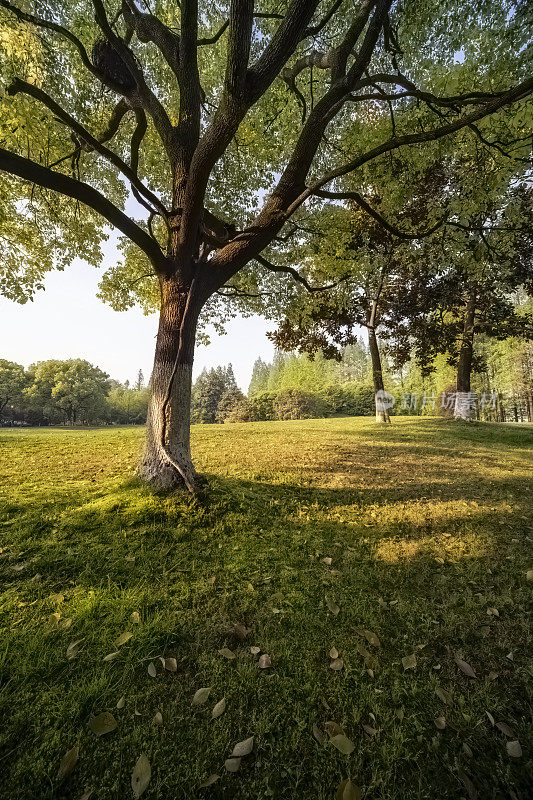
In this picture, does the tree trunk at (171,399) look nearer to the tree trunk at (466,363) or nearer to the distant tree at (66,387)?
the tree trunk at (466,363)

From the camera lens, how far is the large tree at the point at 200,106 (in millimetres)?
3938

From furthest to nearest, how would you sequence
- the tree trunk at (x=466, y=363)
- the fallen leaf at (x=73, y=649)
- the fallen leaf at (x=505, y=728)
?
the tree trunk at (x=466, y=363) → the fallen leaf at (x=73, y=649) → the fallen leaf at (x=505, y=728)

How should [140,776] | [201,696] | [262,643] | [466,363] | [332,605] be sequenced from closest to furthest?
1. [140,776]
2. [201,696]
3. [262,643]
4. [332,605]
5. [466,363]

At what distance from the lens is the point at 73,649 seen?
2162 millimetres

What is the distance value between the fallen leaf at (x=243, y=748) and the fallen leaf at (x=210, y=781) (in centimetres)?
13

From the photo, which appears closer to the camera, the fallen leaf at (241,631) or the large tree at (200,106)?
the fallen leaf at (241,631)

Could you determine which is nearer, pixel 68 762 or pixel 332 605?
pixel 68 762

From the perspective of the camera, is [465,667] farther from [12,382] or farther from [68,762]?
[12,382]

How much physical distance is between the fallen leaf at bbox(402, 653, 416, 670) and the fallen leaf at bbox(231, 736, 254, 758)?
126 centimetres

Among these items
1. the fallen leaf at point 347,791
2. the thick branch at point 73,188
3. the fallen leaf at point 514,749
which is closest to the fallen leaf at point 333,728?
the fallen leaf at point 347,791

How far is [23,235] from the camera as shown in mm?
7383

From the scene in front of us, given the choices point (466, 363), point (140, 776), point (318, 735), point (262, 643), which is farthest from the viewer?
point (466, 363)

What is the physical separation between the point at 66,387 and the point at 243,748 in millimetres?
42004

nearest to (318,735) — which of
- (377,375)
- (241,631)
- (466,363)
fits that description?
(241,631)
